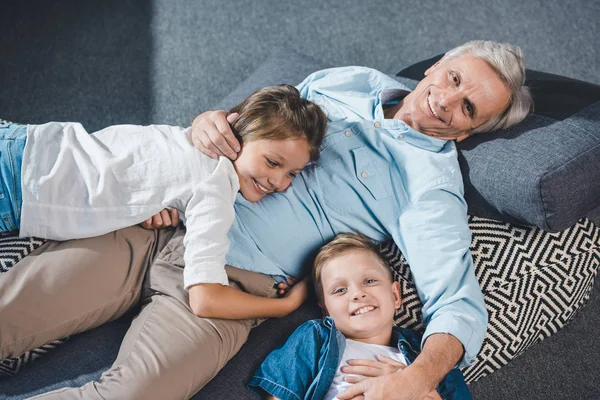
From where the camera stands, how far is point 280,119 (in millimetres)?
1310

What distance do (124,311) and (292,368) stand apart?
0.41 m

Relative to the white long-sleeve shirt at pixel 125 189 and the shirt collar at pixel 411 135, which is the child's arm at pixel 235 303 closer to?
the white long-sleeve shirt at pixel 125 189

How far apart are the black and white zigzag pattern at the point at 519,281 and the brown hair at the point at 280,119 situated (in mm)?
369

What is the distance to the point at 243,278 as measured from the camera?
4.51ft

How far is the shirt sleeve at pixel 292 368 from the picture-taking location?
3.91 ft

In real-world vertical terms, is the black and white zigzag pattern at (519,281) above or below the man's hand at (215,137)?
below

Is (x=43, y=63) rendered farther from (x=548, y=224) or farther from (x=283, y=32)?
(x=548, y=224)

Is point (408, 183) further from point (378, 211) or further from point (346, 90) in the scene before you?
point (346, 90)

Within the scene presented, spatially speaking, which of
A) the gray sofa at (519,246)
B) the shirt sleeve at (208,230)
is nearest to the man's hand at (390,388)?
the gray sofa at (519,246)

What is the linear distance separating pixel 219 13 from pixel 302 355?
162cm

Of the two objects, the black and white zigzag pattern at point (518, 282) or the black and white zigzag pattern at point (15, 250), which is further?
the black and white zigzag pattern at point (518, 282)

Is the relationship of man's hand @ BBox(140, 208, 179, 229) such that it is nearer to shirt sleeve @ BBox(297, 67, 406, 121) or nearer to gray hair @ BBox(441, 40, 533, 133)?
shirt sleeve @ BBox(297, 67, 406, 121)

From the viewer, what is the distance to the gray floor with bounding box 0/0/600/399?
2115 mm

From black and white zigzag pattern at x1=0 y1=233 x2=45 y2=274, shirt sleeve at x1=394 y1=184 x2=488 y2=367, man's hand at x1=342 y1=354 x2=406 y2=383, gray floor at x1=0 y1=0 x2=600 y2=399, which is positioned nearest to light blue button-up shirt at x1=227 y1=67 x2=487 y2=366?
shirt sleeve at x1=394 y1=184 x2=488 y2=367
